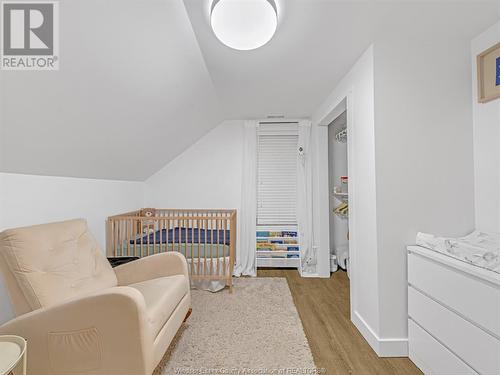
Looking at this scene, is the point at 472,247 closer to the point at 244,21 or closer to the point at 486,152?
the point at 486,152

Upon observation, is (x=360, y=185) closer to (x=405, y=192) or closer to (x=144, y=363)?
(x=405, y=192)

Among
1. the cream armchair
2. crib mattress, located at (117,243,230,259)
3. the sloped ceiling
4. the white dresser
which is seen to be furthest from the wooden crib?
the white dresser

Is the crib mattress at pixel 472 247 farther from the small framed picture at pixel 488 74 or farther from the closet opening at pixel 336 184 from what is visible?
the closet opening at pixel 336 184

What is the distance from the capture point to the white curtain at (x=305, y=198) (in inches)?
141

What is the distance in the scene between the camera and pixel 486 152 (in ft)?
5.72

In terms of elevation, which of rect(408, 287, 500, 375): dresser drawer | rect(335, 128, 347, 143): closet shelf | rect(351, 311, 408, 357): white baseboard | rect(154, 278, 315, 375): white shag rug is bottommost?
rect(154, 278, 315, 375): white shag rug

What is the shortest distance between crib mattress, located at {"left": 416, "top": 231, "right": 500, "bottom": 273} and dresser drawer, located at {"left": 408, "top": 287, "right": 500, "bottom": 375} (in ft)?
1.00

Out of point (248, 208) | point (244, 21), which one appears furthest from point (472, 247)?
point (248, 208)

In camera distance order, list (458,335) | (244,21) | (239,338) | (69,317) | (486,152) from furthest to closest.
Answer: (239,338) → (486,152) → (244,21) → (458,335) → (69,317)

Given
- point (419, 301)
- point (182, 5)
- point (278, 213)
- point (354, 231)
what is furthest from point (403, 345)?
point (182, 5)

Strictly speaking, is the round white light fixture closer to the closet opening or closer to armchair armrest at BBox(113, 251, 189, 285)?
armchair armrest at BBox(113, 251, 189, 285)

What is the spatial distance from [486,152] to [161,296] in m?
2.35

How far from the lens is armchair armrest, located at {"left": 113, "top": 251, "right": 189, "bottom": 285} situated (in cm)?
201

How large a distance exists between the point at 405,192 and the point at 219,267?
6.71 feet
